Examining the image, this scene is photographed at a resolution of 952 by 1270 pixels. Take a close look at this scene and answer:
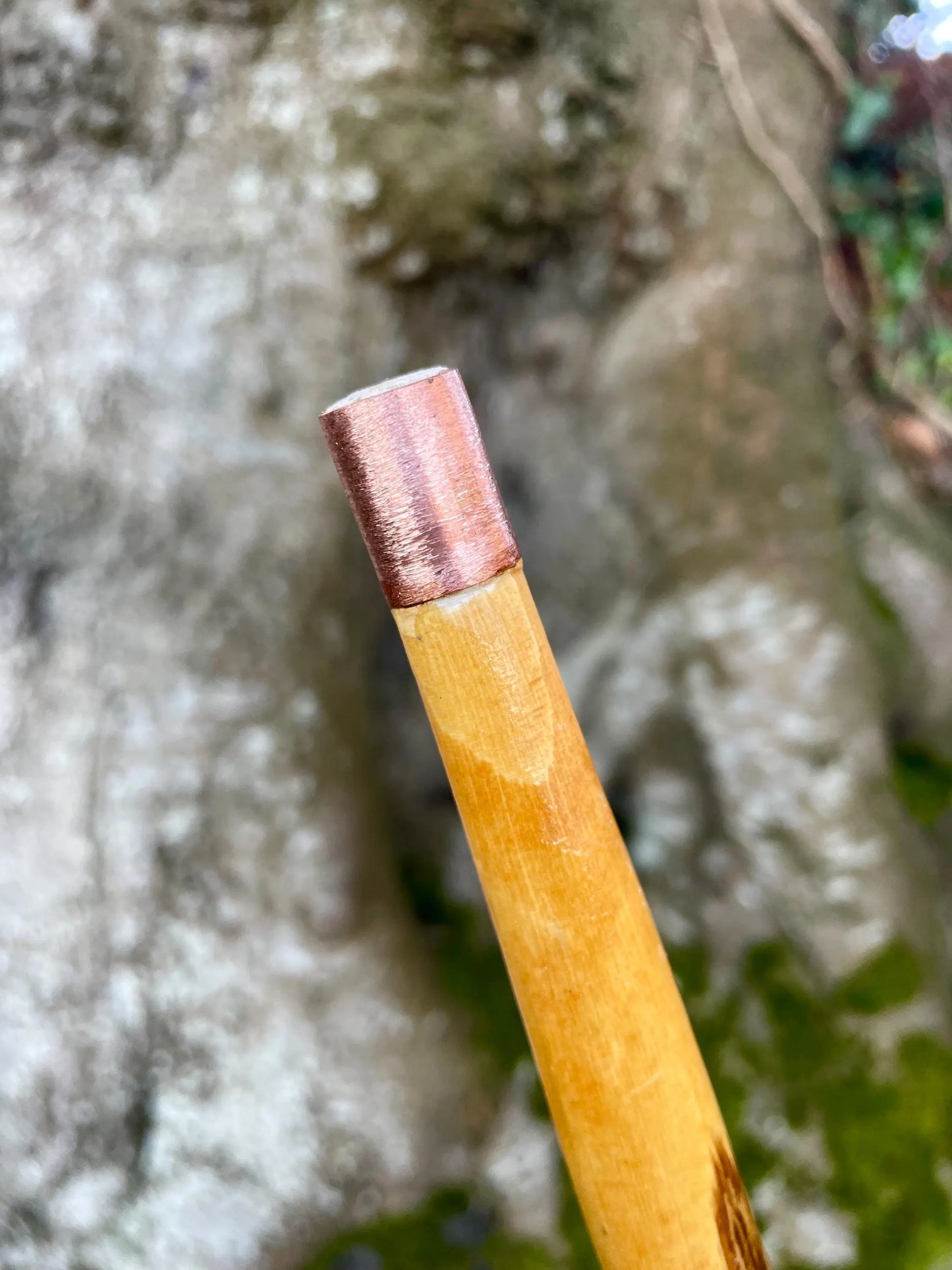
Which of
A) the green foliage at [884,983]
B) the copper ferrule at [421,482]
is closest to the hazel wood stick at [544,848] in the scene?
the copper ferrule at [421,482]

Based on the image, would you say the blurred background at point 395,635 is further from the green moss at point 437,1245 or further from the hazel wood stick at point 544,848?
the hazel wood stick at point 544,848

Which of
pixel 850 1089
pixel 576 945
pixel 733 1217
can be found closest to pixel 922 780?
pixel 850 1089

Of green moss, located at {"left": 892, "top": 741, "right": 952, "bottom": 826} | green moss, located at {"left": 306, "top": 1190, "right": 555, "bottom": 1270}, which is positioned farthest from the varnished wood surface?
green moss, located at {"left": 892, "top": 741, "right": 952, "bottom": 826}

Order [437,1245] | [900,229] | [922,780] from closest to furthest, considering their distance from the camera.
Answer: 1. [437,1245]
2. [922,780]
3. [900,229]

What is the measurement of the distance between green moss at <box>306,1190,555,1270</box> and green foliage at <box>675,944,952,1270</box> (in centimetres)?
32

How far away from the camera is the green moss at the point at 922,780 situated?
1.23 meters

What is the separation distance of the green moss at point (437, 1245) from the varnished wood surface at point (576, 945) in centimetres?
37

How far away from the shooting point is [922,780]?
1263 millimetres

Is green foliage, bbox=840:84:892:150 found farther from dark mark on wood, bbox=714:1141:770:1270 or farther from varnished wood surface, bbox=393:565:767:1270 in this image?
dark mark on wood, bbox=714:1141:770:1270

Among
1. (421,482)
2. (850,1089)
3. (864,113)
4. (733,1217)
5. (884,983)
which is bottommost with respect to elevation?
(850,1089)

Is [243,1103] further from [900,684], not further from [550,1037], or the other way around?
[900,684]

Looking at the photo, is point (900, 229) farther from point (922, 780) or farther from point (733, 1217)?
point (733, 1217)

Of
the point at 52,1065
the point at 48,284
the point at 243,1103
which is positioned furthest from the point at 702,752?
the point at 48,284

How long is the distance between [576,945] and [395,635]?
61 cm
